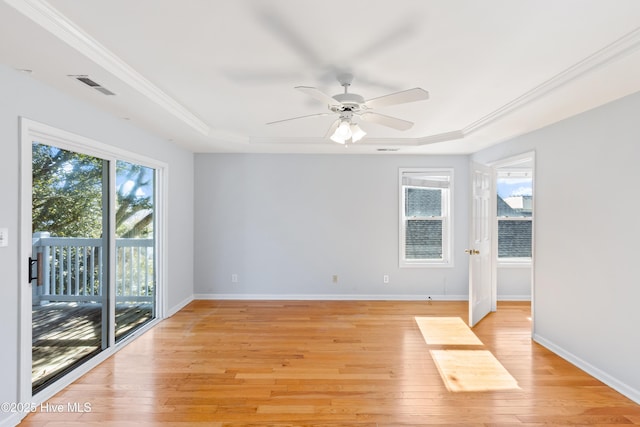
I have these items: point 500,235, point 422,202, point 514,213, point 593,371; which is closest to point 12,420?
point 593,371

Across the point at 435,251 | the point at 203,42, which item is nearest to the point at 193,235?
the point at 203,42

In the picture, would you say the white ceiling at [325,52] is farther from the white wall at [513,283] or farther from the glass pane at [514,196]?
the white wall at [513,283]

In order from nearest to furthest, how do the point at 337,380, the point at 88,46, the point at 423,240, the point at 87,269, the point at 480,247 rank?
the point at 88,46
the point at 337,380
the point at 87,269
the point at 480,247
the point at 423,240

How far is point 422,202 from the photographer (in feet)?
16.8

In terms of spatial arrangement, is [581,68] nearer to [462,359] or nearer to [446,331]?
[462,359]

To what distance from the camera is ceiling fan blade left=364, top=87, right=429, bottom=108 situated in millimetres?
2010

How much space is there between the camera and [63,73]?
2076 mm

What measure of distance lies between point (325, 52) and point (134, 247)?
119 inches

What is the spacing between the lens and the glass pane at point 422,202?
5117mm

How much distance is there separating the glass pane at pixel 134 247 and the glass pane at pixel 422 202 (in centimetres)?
376

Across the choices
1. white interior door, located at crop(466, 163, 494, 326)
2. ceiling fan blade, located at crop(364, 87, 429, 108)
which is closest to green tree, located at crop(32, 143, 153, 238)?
ceiling fan blade, located at crop(364, 87, 429, 108)

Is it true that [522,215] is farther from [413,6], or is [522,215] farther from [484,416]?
[413,6]

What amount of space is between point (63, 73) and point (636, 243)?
→ 14.1 ft

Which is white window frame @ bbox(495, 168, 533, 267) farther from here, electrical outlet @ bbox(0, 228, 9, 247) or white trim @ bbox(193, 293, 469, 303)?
electrical outlet @ bbox(0, 228, 9, 247)
